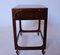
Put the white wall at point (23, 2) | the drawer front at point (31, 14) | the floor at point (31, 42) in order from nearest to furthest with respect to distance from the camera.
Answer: the drawer front at point (31, 14), the floor at point (31, 42), the white wall at point (23, 2)

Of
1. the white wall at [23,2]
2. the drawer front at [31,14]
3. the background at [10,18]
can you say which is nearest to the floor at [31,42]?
the background at [10,18]

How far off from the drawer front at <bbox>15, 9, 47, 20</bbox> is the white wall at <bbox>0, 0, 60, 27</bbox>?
0.94 meters

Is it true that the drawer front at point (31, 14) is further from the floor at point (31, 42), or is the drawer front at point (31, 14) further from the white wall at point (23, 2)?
the white wall at point (23, 2)

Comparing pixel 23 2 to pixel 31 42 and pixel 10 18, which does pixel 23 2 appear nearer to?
pixel 10 18

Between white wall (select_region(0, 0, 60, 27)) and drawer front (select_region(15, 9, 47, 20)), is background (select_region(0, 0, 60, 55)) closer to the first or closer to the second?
white wall (select_region(0, 0, 60, 27))

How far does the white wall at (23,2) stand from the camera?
238 cm

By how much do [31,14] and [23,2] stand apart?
956 millimetres

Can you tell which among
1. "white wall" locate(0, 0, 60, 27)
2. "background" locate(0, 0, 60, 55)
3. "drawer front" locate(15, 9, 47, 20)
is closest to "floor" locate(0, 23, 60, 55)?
"background" locate(0, 0, 60, 55)

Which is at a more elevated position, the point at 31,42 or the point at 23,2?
the point at 23,2

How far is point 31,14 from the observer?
4.85ft

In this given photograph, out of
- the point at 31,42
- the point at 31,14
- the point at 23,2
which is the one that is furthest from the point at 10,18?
the point at 31,14

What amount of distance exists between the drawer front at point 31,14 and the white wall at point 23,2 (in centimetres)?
94
